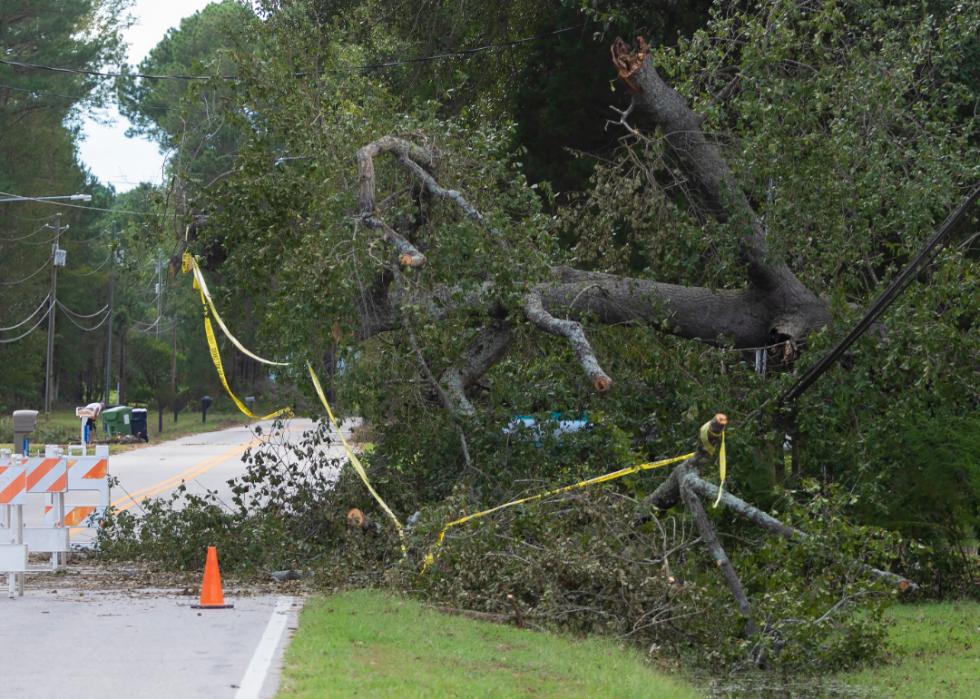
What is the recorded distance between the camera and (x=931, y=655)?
325 inches

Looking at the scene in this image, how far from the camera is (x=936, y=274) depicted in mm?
10578

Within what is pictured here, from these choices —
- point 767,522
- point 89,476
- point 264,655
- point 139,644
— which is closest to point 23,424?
point 89,476

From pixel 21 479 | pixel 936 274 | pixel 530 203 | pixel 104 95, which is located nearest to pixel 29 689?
pixel 21 479

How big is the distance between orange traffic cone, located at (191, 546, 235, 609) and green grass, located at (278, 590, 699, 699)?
0.78 metres

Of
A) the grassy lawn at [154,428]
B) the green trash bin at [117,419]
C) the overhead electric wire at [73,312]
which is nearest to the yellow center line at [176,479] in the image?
the grassy lawn at [154,428]

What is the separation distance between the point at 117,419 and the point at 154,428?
9.79 meters

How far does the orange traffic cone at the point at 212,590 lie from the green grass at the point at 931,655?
4.71 meters

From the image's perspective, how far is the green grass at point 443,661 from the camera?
588 centimetres

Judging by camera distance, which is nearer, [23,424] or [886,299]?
[886,299]

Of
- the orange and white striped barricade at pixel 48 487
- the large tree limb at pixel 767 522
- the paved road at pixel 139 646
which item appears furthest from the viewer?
the orange and white striped barricade at pixel 48 487

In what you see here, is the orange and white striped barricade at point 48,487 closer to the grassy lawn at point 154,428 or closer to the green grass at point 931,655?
the green grass at point 931,655

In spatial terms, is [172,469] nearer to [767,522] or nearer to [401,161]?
[401,161]

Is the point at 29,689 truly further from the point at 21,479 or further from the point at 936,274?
the point at 936,274

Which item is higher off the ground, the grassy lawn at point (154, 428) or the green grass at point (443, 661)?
the grassy lawn at point (154, 428)
